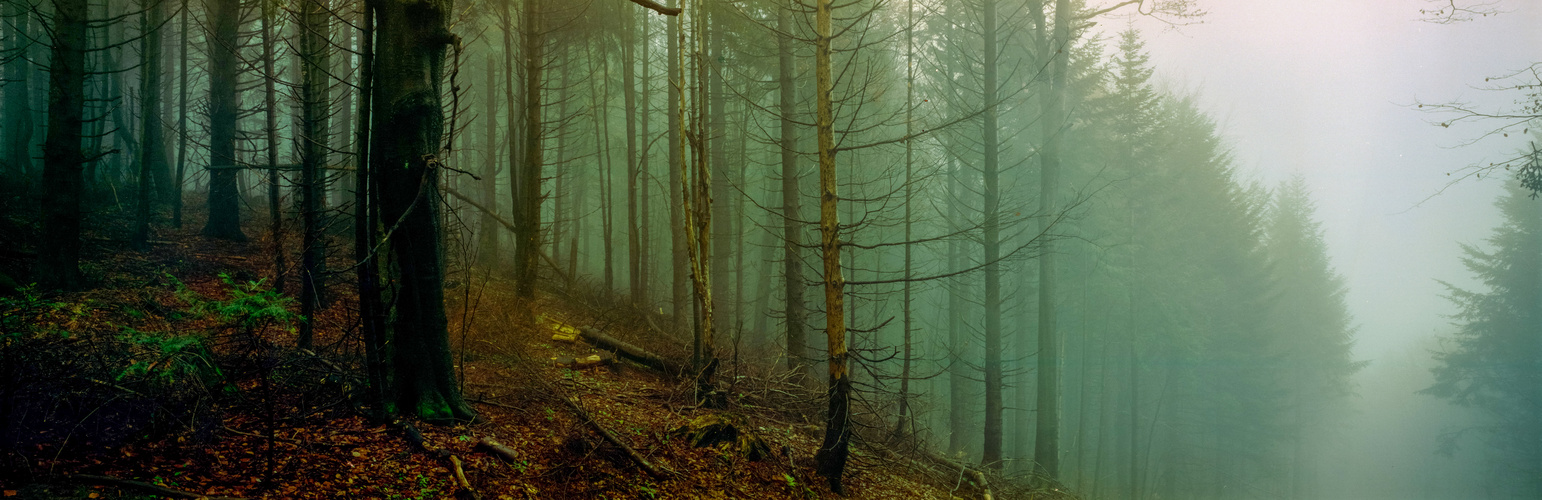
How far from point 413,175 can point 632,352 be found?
198 inches

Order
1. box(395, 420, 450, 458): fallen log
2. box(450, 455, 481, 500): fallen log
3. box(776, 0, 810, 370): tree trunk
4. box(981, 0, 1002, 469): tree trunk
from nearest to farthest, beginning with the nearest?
box(450, 455, 481, 500): fallen log < box(395, 420, 450, 458): fallen log < box(776, 0, 810, 370): tree trunk < box(981, 0, 1002, 469): tree trunk

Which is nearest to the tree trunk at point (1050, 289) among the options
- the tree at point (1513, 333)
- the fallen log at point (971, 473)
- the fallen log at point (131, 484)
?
the fallen log at point (971, 473)

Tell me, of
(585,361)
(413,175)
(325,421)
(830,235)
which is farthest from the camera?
(585,361)

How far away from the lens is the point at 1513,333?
90.5 ft

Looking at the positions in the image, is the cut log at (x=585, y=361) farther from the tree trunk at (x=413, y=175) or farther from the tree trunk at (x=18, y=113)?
the tree trunk at (x=18, y=113)

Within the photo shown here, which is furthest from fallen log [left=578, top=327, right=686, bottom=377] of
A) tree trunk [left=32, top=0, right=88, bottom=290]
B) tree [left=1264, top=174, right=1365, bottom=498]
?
tree [left=1264, top=174, right=1365, bottom=498]

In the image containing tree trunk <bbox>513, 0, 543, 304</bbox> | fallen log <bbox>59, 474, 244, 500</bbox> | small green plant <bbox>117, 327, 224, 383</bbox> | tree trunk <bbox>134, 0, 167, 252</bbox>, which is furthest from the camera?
tree trunk <bbox>134, 0, 167, 252</bbox>

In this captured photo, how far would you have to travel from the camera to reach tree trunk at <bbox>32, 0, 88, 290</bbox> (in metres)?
7.36

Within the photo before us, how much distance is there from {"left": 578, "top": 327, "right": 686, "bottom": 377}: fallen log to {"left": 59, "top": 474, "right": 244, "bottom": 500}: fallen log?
5.22 m

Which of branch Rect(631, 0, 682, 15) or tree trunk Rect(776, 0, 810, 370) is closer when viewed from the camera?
branch Rect(631, 0, 682, 15)

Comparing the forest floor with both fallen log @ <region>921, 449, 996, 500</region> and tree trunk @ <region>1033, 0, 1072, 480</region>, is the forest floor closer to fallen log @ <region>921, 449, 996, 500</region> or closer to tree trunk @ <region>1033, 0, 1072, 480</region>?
fallen log @ <region>921, 449, 996, 500</region>

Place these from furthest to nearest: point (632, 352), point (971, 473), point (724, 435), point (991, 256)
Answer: point (991, 256)
point (971, 473)
point (632, 352)
point (724, 435)

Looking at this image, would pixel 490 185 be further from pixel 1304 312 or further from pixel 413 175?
pixel 1304 312

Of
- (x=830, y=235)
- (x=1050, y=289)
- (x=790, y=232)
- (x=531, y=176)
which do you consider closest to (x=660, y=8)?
(x=830, y=235)
